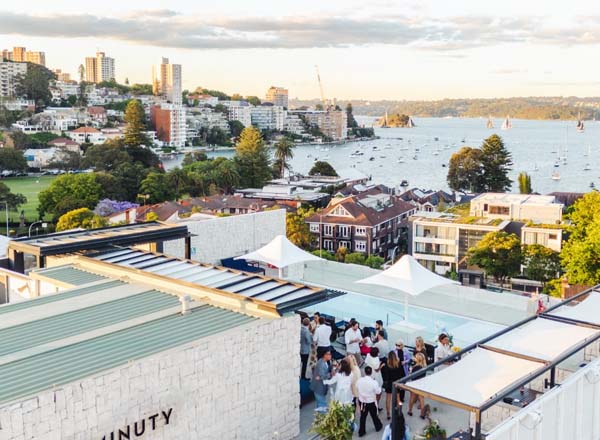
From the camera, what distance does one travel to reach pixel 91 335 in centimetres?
662

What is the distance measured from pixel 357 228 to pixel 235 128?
94.0 m

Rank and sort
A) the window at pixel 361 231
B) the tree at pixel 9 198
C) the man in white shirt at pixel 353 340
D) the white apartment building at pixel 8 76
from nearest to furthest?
the man in white shirt at pixel 353 340
the window at pixel 361 231
the tree at pixel 9 198
the white apartment building at pixel 8 76

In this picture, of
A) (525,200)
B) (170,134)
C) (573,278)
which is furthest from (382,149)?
(573,278)

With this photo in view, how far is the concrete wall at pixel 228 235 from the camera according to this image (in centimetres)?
1471

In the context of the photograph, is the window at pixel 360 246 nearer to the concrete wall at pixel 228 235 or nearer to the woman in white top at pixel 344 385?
the concrete wall at pixel 228 235

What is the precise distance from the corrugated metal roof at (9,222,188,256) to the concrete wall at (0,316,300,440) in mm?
4224

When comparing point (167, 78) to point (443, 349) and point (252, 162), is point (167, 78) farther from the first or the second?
point (443, 349)

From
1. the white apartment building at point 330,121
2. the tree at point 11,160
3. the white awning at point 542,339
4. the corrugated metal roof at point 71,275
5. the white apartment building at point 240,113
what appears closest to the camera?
the white awning at point 542,339

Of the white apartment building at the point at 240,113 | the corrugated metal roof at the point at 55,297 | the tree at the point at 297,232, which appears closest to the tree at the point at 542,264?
the tree at the point at 297,232

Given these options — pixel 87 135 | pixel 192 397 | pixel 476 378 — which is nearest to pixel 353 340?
pixel 476 378

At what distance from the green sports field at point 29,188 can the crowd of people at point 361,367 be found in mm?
43879

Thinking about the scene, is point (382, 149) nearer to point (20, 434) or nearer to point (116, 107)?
point (116, 107)

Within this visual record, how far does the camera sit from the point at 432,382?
577cm

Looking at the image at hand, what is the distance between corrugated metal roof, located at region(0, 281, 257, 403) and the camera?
5.70m
